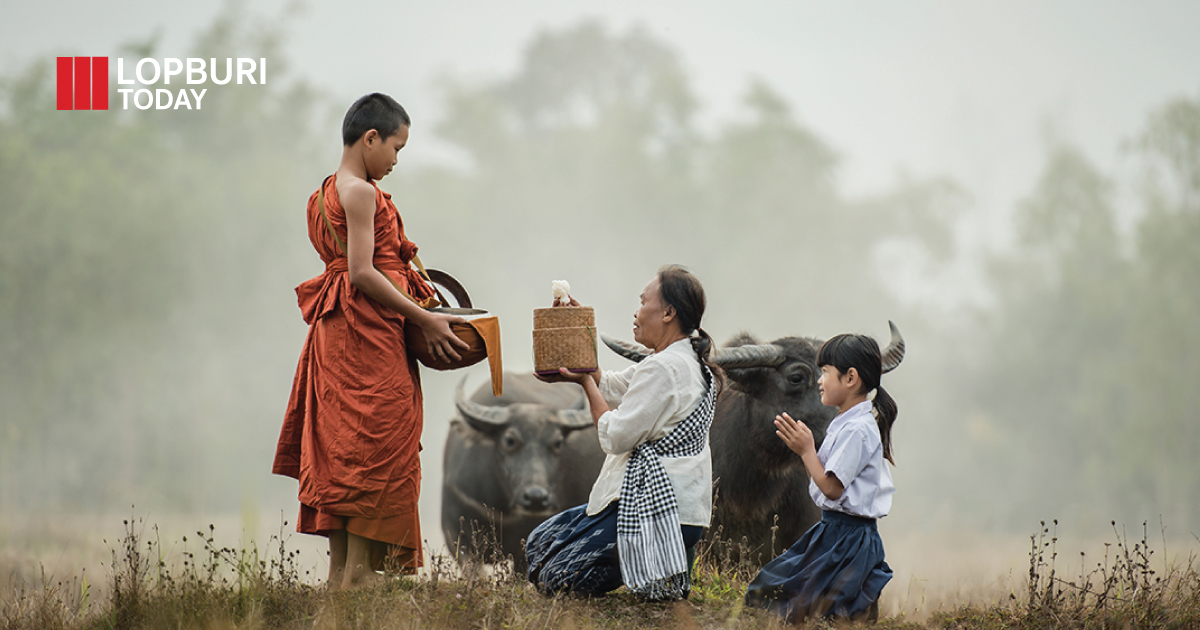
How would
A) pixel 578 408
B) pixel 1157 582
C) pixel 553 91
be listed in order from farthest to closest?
pixel 553 91, pixel 578 408, pixel 1157 582

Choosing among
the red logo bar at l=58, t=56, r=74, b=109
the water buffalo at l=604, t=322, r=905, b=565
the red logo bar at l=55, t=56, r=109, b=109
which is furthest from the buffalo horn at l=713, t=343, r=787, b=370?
the red logo bar at l=58, t=56, r=74, b=109

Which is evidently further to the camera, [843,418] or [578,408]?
[578,408]

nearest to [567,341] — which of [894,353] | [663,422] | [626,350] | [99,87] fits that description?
[663,422]

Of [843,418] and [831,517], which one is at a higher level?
[843,418]

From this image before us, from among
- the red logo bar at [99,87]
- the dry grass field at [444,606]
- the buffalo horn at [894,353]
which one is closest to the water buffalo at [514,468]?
the buffalo horn at [894,353]

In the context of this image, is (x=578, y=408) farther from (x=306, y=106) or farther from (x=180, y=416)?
(x=306, y=106)

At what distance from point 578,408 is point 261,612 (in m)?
5.24

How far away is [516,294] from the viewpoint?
3369 centimetres

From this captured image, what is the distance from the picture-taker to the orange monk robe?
13.1 ft

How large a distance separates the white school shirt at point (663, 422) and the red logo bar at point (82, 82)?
24.0 m

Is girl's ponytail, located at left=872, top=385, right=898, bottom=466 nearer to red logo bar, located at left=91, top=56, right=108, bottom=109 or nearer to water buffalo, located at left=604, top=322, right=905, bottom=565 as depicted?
water buffalo, located at left=604, top=322, right=905, bottom=565

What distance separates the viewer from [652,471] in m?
3.96

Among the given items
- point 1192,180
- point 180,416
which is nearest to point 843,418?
point 180,416

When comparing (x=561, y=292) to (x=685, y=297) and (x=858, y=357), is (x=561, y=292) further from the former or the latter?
(x=858, y=357)
